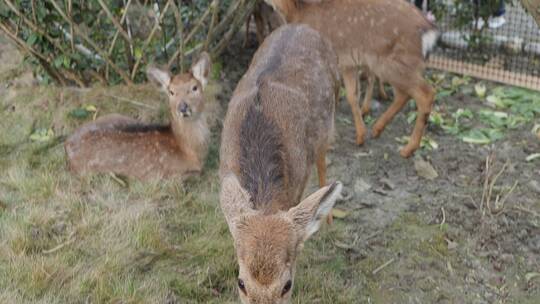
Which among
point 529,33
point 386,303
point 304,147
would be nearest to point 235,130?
point 304,147

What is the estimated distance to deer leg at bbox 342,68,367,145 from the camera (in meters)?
5.54

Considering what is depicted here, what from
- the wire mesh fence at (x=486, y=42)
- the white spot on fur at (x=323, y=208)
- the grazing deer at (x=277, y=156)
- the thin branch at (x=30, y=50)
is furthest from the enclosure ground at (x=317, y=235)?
the wire mesh fence at (x=486, y=42)

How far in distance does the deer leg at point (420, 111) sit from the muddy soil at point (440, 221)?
83 mm

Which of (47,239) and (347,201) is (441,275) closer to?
(347,201)

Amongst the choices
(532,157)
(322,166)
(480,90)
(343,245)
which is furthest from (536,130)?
(343,245)

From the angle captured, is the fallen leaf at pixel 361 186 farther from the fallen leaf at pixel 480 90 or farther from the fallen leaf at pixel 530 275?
the fallen leaf at pixel 480 90

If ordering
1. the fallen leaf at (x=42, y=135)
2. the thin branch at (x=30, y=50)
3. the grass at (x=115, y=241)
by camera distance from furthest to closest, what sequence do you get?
the thin branch at (x=30, y=50) < the fallen leaf at (x=42, y=135) < the grass at (x=115, y=241)

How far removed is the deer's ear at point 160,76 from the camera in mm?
5055

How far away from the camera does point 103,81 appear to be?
19.6 ft

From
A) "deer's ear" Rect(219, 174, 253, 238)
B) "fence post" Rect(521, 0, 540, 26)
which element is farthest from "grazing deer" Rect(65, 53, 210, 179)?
"fence post" Rect(521, 0, 540, 26)

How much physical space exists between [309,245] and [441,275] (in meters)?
0.80

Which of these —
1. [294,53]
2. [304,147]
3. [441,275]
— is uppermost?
[294,53]

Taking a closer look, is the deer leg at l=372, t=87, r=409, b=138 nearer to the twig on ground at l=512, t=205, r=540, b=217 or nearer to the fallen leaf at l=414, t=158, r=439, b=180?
the fallen leaf at l=414, t=158, r=439, b=180

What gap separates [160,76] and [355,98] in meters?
1.58
